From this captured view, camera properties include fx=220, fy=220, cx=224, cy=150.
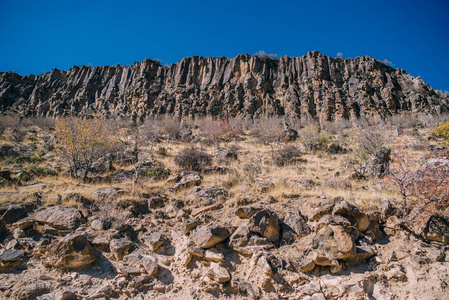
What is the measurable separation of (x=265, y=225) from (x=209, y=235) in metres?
1.48

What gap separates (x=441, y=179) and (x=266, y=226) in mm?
4801

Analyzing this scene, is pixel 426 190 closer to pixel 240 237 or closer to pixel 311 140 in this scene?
pixel 240 237

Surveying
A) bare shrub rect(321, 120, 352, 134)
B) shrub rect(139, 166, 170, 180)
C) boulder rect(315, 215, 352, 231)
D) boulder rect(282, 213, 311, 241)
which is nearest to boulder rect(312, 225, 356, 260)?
boulder rect(315, 215, 352, 231)

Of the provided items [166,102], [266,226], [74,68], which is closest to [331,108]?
[166,102]

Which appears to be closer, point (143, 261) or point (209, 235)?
point (143, 261)

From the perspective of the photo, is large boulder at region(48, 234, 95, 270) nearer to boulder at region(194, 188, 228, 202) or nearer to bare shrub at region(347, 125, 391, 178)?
boulder at region(194, 188, 228, 202)

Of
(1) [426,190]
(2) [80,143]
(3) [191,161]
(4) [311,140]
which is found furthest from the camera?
(4) [311,140]

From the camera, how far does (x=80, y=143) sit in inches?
432

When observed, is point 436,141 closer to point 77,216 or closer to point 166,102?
point 77,216

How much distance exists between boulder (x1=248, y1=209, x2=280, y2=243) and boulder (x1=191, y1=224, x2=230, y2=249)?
72 cm

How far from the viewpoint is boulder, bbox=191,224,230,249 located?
545 cm

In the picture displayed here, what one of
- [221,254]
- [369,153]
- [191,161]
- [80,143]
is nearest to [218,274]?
[221,254]

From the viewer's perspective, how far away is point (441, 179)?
583 cm

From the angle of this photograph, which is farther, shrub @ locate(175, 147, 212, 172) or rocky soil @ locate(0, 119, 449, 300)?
shrub @ locate(175, 147, 212, 172)
